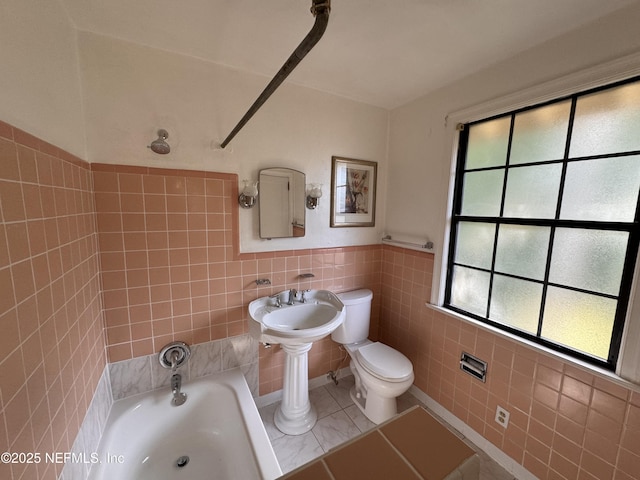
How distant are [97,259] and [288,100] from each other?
4.94 ft

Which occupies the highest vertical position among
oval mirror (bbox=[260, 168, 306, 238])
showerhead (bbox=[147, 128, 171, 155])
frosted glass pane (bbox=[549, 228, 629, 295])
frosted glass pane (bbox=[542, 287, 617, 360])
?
showerhead (bbox=[147, 128, 171, 155])

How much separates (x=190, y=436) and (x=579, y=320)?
7.44 feet

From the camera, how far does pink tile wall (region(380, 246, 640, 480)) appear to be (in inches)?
44.2

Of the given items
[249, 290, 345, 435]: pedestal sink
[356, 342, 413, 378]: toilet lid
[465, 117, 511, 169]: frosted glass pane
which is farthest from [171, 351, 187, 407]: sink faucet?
[465, 117, 511, 169]: frosted glass pane

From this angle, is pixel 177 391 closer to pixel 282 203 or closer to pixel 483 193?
pixel 282 203

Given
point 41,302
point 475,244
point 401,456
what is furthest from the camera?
point 475,244

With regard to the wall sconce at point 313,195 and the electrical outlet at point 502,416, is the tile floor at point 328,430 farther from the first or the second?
the wall sconce at point 313,195

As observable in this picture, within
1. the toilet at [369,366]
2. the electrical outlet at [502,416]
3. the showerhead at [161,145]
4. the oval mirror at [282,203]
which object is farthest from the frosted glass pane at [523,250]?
the showerhead at [161,145]

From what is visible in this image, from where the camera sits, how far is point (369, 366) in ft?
5.76

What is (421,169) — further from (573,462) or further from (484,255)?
(573,462)

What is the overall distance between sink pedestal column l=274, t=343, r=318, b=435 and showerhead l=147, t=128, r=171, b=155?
4.78 ft

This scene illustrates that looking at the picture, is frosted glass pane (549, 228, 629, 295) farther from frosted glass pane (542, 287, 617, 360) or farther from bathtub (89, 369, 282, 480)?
bathtub (89, 369, 282, 480)

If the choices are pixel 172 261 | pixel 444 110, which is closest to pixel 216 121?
pixel 172 261

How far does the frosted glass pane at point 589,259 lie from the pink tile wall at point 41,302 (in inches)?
84.5
